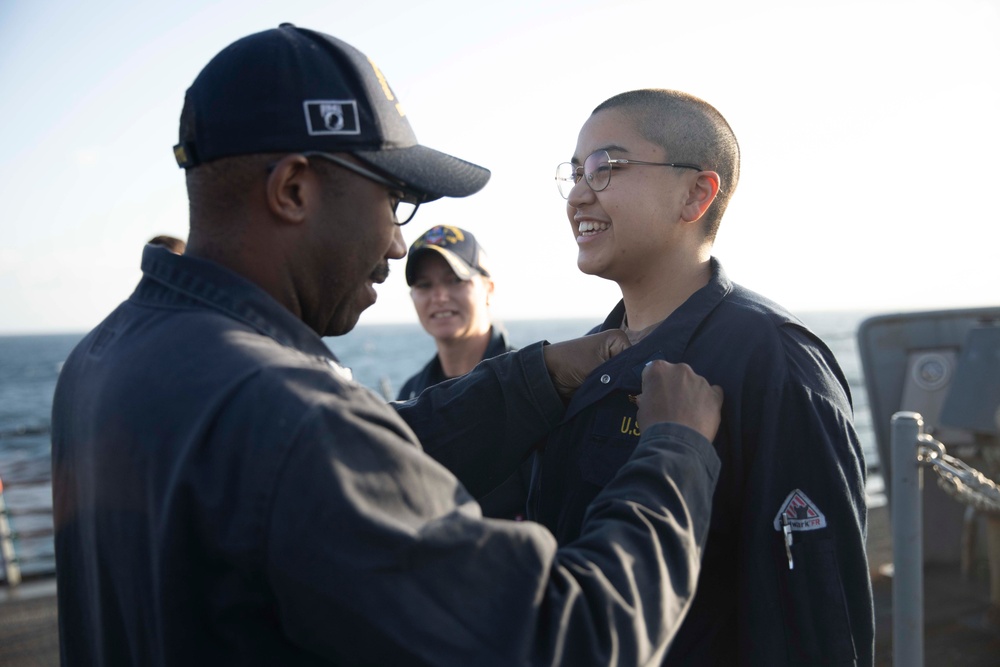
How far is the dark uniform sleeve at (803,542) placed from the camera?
211 cm

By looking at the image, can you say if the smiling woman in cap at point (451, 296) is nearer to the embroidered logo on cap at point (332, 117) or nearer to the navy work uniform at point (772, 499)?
the navy work uniform at point (772, 499)

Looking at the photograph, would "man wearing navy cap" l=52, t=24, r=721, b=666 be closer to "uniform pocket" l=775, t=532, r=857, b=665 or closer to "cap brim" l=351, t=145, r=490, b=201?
"cap brim" l=351, t=145, r=490, b=201

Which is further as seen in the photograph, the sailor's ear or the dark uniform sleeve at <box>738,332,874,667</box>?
the dark uniform sleeve at <box>738,332,874,667</box>

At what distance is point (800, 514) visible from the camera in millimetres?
2148

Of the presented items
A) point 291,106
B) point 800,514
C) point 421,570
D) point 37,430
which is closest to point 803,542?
point 800,514

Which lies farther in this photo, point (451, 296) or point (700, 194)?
point (451, 296)

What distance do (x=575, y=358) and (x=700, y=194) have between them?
0.78m

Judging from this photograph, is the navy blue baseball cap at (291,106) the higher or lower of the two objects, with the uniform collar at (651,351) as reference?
higher

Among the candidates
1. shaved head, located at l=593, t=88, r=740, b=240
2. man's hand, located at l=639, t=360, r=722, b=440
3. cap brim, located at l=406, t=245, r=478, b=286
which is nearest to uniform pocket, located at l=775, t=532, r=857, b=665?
man's hand, located at l=639, t=360, r=722, b=440

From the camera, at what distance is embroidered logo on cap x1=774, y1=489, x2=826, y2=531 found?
7.02 feet

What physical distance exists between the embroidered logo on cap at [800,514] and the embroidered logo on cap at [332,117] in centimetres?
149

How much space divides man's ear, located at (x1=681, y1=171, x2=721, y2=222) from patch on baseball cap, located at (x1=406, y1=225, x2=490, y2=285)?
220 cm

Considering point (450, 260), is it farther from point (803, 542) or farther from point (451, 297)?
point (803, 542)

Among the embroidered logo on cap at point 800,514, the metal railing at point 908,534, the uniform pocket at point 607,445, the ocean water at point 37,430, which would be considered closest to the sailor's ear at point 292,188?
the ocean water at point 37,430
